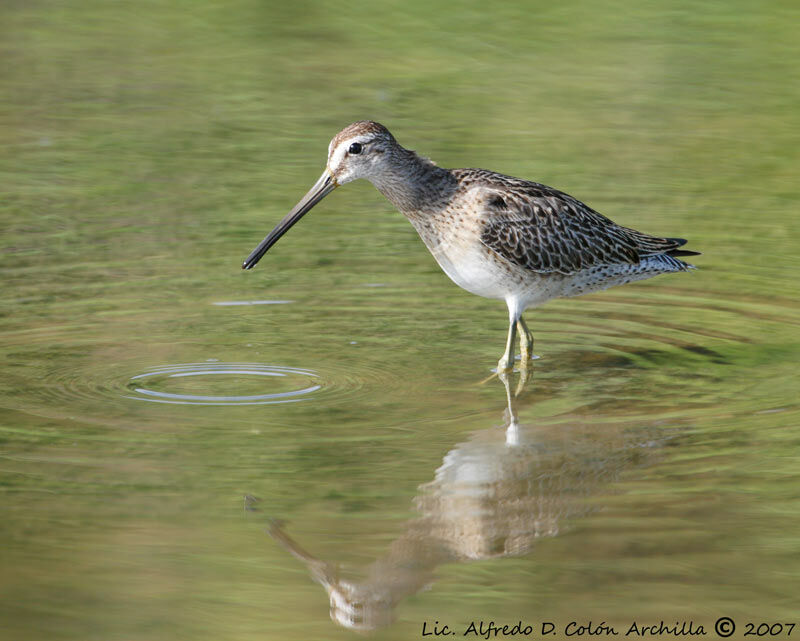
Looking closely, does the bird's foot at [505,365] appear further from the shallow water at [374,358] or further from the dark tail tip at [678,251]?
the dark tail tip at [678,251]

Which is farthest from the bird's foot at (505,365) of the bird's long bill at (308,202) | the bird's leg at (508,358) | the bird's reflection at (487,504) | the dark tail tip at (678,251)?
the dark tail tip at (678,251)

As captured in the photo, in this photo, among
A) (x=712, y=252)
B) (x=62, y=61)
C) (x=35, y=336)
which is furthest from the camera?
(x=62, y=61)

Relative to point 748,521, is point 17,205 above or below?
below

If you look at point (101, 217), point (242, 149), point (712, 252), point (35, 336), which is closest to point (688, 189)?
point (712, 252)

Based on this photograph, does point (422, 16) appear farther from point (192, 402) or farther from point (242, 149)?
point (192, 402)

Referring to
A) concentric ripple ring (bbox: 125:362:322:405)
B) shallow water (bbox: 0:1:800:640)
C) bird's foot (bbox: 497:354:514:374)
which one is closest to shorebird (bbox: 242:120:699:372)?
bird's foot (bbox: 497:354:514:374)

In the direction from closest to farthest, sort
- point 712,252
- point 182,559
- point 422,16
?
point 182,559 → point 712,252 → point 422,16

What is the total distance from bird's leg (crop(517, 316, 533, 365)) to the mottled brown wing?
1.32 feet

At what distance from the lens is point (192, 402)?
845 cm

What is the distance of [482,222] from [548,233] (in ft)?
1.81

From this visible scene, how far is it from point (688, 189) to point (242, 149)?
4162 millimetres

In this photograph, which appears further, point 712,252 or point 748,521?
point 712,252

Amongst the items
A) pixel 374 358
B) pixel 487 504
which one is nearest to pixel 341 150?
pixel 374 358

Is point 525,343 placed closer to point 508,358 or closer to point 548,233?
point 508,358
